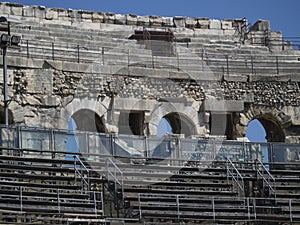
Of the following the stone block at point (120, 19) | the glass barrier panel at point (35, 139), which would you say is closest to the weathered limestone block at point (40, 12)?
the stone block at point (120, 19)

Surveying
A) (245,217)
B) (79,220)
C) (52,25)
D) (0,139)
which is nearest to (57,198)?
(79,220)

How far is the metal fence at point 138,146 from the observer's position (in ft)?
90.0

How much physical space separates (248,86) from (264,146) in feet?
17.5

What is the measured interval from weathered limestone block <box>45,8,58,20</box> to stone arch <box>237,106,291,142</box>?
9.59m

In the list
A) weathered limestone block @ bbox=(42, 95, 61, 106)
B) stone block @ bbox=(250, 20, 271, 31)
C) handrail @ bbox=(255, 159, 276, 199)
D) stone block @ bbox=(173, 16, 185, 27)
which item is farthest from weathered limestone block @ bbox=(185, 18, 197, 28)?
handrail @ bbox=(255, 159, 276, 199)

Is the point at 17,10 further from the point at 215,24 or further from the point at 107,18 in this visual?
the point at 215,24

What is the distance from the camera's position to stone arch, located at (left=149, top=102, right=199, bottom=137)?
34356mm

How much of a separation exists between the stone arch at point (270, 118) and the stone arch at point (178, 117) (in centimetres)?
181

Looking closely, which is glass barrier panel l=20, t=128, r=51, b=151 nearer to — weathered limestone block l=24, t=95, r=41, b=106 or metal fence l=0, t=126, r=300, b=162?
metal fence l=0, t=126, r=300, b=162

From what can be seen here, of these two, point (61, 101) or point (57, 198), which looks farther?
point (61, 101)

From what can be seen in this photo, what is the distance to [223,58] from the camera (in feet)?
123

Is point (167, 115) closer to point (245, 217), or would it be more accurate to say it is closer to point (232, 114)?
point (232, 114)

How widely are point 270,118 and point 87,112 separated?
7.42 metres

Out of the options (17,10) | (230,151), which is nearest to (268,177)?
(230,151)
